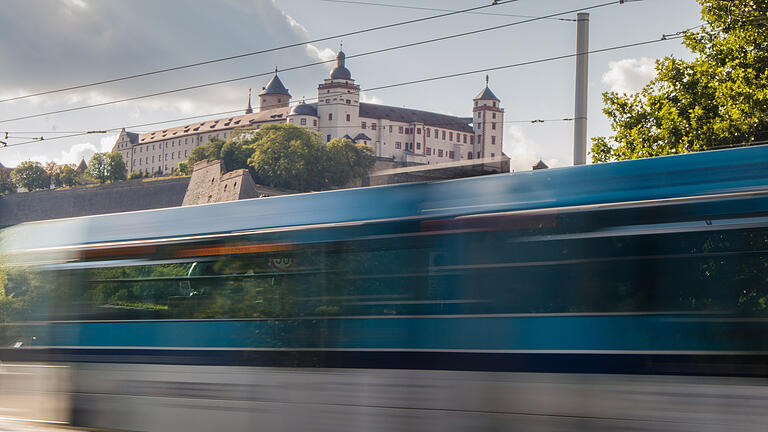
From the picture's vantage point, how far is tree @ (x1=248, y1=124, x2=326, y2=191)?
89875mm

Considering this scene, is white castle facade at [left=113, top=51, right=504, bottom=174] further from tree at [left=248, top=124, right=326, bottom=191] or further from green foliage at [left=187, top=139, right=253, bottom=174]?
tree at [left=248, top=124, right=326, bottom=191]

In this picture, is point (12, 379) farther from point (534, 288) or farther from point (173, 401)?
point (534, 288)

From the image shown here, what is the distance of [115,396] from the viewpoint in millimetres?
8375

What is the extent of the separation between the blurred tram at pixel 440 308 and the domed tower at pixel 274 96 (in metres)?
129

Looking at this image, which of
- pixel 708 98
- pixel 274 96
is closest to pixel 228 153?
pixel 274 96

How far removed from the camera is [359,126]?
126 metres

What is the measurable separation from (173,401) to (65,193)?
3360 inches

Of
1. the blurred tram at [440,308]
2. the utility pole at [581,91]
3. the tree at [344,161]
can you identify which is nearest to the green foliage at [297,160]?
the tree at [344,161]

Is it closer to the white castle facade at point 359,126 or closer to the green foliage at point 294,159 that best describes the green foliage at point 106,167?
the white castle facade at point 359,126

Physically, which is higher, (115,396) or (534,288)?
(534,288)

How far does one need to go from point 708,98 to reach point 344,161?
246ft

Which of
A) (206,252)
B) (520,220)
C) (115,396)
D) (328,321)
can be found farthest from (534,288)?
(115,396)

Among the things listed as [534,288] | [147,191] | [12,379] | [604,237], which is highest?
[147,191]

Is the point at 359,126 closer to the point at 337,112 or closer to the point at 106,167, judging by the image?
the point at 337,112
